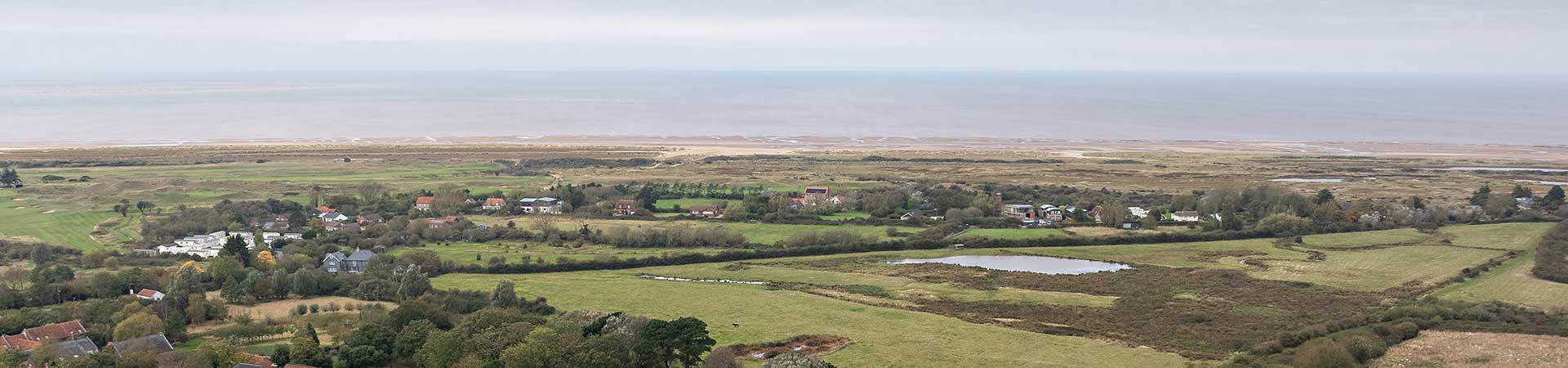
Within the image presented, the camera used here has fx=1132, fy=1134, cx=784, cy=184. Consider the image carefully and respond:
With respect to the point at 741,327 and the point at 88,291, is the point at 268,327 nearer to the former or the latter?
the point at 88,291

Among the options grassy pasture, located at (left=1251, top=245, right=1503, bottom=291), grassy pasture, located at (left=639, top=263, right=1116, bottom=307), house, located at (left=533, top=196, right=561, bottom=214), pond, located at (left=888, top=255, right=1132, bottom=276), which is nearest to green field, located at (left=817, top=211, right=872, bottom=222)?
pond, located at (left=888, top=255, right=1132, bottom=276)

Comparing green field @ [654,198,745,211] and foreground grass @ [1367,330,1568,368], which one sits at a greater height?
green field @ [654,198,745,211]

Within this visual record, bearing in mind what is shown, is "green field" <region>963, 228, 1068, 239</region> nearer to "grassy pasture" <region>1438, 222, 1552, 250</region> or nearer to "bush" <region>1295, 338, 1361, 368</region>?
"grassy pasture" <region>1438, 222, 1552, 250</region>

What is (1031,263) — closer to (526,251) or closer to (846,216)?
(846,216)

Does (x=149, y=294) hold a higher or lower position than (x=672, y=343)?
lower

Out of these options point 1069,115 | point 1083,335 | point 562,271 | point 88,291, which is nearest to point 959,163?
point 562,271

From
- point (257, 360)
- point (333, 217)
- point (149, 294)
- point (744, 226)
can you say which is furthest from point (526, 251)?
point (257, 360)
